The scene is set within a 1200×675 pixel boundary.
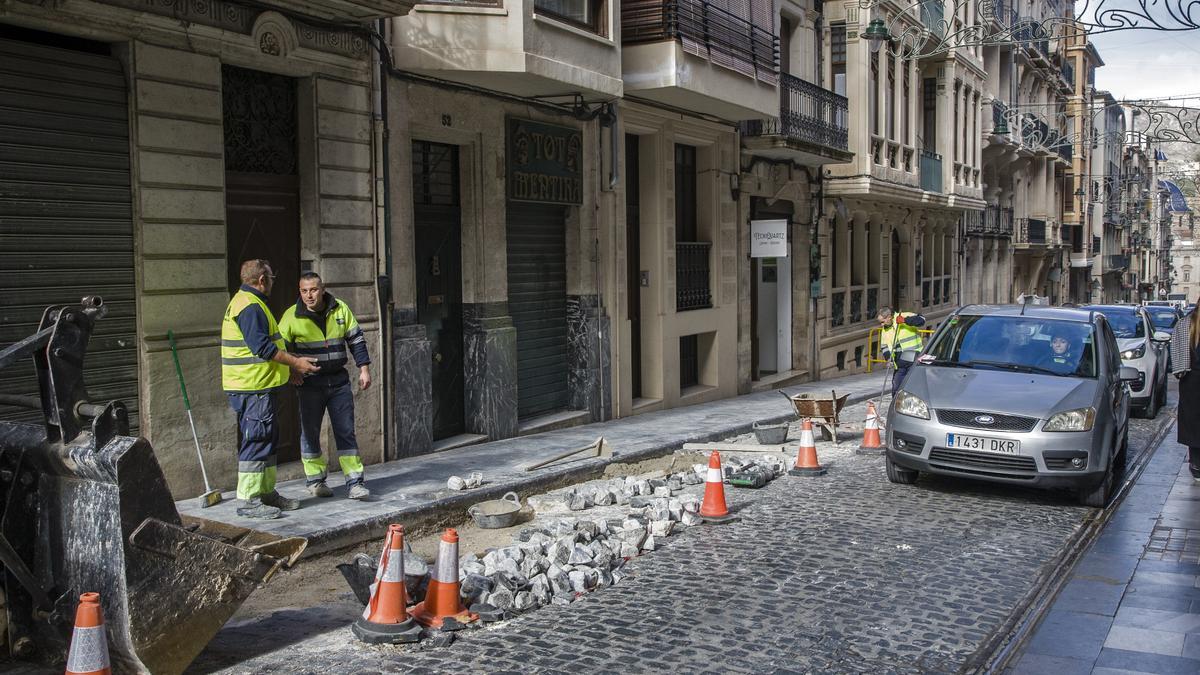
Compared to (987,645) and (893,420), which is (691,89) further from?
(987,645)

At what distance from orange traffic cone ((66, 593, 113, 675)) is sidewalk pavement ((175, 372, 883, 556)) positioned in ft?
11.1

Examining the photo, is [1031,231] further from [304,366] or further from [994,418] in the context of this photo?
[304,366]

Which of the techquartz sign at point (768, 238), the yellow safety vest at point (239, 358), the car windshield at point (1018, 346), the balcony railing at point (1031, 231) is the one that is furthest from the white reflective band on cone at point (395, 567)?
the balcony railing at point (1031, 231)

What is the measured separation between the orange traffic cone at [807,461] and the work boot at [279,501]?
5.15m

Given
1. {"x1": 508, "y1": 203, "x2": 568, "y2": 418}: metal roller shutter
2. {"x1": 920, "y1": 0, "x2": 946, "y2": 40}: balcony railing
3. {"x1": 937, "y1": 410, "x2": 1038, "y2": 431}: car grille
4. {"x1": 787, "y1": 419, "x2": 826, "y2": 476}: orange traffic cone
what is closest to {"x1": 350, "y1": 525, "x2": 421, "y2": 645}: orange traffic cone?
{"x1": 937, "y1": 410, "x2": 1038, "y2": 431}: car grille

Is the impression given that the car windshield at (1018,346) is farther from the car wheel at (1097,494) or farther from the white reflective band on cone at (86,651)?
the white reflective band on cone at (86,651)

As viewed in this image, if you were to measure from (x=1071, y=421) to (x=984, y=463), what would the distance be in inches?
31.7

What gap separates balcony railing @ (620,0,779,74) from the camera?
15.1 meters

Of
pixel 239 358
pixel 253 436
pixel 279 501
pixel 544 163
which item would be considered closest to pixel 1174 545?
pixel 279 501

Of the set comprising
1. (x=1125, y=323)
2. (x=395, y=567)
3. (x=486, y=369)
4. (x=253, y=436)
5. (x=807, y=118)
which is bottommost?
(x=395, y=567)

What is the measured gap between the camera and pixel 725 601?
671cm

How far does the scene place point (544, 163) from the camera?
14078 millimetres

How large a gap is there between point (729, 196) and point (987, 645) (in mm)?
14119

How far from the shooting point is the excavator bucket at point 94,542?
4.99 m
